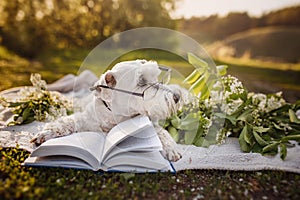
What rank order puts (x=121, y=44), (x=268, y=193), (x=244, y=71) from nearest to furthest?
(x=268, y=193) → (x=121, y=44) → (x=244, y=71)

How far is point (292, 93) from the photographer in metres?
6.42

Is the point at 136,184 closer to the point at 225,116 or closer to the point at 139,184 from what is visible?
the point at 139,184

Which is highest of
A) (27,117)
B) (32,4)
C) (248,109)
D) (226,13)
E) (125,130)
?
(226,13)

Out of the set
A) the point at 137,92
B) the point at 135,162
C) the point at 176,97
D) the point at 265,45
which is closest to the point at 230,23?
the point at 265,45

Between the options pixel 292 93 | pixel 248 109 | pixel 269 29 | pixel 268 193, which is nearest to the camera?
pixel 268 193

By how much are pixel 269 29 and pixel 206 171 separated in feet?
20.6

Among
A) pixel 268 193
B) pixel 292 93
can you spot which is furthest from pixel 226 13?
pixel 268 193

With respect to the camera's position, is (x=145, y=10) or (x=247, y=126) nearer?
(x=247, y=126)

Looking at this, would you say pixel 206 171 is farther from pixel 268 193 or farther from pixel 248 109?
pixel 248 109

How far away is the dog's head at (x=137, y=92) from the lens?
245 centimetres

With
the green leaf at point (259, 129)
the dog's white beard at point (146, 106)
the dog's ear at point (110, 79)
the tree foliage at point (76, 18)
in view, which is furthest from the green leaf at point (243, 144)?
the tree foliage at point (76, 18)

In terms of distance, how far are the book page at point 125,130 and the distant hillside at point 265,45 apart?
577 cm

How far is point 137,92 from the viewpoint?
2.47 metres

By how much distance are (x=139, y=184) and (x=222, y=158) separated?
2.27 ft
